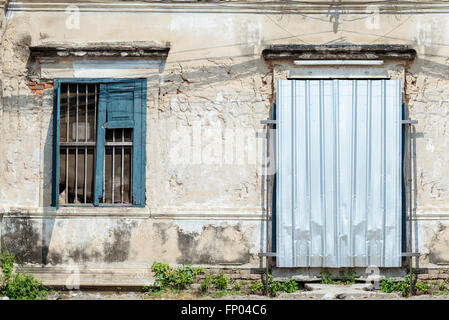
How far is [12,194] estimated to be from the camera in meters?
9.48

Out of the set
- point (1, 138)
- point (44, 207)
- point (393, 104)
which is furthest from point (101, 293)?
point (393, 104)

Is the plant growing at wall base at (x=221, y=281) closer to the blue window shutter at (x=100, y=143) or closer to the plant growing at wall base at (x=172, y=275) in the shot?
the plant growing at wall base at (x=172, y=275)

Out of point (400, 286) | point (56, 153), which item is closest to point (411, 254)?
point (400, 286)

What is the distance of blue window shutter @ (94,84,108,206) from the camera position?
9352 mm

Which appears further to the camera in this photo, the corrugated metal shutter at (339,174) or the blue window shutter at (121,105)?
the blue window shutter at (121,105)

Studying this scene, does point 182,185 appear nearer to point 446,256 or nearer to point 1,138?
point 1,138

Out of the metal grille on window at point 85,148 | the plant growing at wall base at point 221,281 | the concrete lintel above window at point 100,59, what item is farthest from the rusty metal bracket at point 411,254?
the concrete lintel above window at point 100,59

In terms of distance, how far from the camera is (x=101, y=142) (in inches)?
369

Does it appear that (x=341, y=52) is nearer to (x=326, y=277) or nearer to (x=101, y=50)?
(x=326, y=277)

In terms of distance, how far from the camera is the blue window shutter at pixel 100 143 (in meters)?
9.35

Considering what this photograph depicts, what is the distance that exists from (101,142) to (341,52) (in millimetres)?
3109

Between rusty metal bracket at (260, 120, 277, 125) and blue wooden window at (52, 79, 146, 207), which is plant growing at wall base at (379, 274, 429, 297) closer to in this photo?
rusty metal bracket at (260, 120, 277, 125)

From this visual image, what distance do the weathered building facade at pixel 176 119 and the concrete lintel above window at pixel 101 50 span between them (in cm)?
2

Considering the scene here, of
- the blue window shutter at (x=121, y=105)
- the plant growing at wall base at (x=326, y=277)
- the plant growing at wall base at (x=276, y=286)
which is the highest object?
the blue window shutter at (x=121, y=105)
